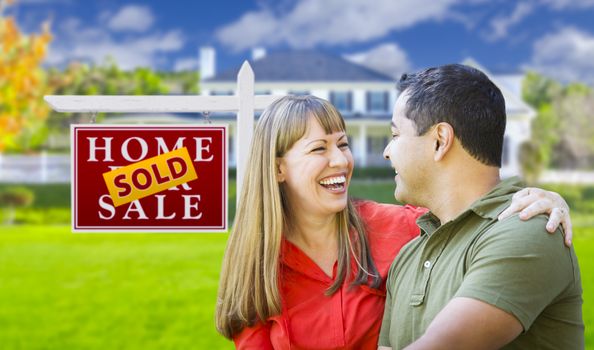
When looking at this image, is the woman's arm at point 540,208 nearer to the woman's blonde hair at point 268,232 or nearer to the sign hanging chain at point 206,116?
the woman's blonde hair at point 268,232

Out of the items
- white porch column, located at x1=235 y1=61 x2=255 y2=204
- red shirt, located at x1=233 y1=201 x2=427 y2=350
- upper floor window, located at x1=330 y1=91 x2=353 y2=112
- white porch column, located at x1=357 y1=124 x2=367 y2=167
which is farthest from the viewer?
upper floor window, located at x1=330 y1=91 x2=353 y2=112

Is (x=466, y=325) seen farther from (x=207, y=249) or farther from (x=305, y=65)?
(x=305, y=65)

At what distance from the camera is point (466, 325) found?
164 cm

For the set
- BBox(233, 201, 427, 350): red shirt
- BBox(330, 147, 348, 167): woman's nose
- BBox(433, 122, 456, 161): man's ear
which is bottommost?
BBox(233, 201, 427, 350): red shirt

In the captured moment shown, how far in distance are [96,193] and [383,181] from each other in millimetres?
17407

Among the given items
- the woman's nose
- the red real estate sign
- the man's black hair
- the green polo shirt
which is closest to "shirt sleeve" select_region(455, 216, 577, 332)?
the green polo shirt

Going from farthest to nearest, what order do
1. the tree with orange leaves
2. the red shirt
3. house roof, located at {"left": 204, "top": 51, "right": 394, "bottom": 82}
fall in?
1. house roof, located at {"left": 204, "top": 51, "right": 394, "bottom": 82}
2. the tree with orange leaves
3. the red shirt

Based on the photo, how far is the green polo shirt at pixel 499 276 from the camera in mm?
1683

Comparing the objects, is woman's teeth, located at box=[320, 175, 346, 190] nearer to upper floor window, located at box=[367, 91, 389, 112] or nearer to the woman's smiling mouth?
the woman's smiling mouth

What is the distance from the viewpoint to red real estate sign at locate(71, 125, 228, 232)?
9.45 ft

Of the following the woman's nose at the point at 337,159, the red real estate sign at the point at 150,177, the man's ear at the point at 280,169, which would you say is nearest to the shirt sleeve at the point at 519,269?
the woman's nose at the point at 337,159

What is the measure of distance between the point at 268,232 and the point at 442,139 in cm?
76

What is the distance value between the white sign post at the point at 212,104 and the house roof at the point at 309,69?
20.0 metres

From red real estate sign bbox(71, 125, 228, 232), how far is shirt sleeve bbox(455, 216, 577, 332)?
137cm
